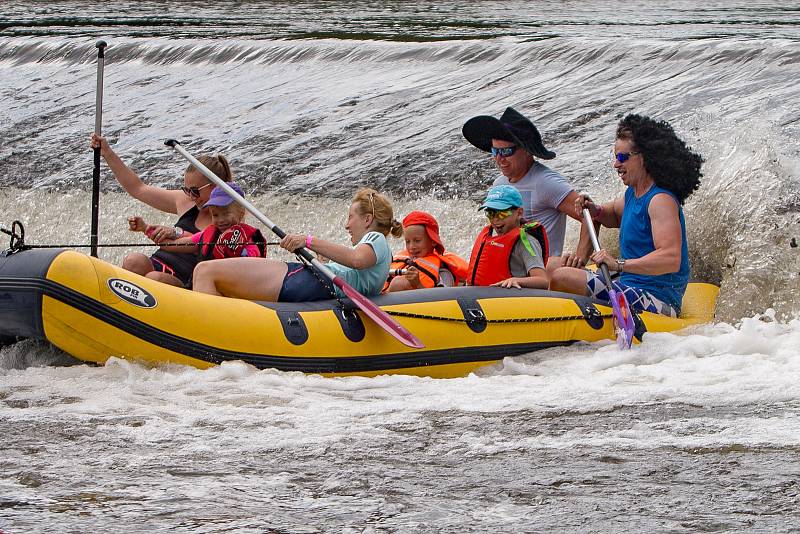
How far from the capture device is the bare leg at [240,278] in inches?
222

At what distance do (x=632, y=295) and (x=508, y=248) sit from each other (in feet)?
2.26

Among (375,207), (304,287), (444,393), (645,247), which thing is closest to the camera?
(444,393)

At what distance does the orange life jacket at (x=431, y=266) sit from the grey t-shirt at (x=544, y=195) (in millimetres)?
439

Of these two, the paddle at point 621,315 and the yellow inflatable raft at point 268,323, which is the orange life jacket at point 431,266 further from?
the paddle at point 621,315

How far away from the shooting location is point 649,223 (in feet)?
20.1

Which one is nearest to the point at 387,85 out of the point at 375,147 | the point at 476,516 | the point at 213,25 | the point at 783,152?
the point at 375,147

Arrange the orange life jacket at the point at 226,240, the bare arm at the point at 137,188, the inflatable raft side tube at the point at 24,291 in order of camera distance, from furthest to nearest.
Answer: the bare arm at the point at 137,188 → the orange life jacket at the point at 226,240 → the inflatable raft side tube at the point at 24,291

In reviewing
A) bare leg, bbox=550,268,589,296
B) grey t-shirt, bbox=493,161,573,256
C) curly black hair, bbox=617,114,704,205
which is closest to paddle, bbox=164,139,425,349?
bare leg, bbox=550,268,589,296

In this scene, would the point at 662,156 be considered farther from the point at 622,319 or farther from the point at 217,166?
the point at 217,166

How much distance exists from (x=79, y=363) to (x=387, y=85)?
265 inches

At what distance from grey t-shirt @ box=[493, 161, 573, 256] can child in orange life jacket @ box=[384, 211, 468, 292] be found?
43 cm

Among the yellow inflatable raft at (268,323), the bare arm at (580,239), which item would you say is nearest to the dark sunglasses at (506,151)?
the bare arm at (580,239)

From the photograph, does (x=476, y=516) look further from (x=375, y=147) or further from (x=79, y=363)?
(x=375, y=147)

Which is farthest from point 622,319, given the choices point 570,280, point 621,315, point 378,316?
point 378,316
